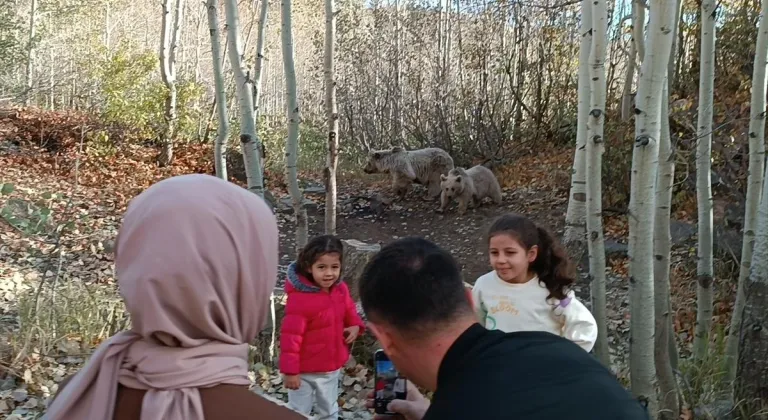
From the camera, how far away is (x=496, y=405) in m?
1.30

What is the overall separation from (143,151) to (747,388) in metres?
13.8

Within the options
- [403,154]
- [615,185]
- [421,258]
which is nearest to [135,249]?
[421,258]

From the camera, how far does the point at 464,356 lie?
1463 mm

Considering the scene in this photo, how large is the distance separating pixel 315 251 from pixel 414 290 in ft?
7.06

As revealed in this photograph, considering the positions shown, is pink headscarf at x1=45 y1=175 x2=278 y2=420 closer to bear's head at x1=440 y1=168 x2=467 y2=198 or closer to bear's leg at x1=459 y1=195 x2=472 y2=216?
bear's head at x1=440 y1=168 x2=467 y2=198

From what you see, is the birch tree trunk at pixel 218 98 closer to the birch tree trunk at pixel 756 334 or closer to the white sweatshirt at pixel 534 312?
the white sweatshirt at pixel 534 312

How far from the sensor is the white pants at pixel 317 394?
152 inches

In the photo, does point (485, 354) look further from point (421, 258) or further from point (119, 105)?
point (119, 105)

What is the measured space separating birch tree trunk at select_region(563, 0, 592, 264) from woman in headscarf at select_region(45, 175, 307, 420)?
14.5ft

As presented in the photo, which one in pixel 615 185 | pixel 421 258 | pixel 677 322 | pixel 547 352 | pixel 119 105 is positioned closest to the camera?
pixel 547 352

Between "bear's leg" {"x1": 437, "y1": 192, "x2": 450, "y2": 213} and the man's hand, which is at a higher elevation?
"bear's leg" {"x1": 437, "y1": 192, "x2": 450, "y2": 213}

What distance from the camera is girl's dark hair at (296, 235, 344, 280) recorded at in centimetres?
370

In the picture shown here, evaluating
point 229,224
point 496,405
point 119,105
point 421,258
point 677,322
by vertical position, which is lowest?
point 677,322

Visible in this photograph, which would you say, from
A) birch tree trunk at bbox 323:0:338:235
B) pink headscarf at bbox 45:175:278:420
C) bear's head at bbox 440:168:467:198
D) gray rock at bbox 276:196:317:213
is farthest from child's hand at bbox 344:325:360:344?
gray rock at bbox 276:196:317:213
